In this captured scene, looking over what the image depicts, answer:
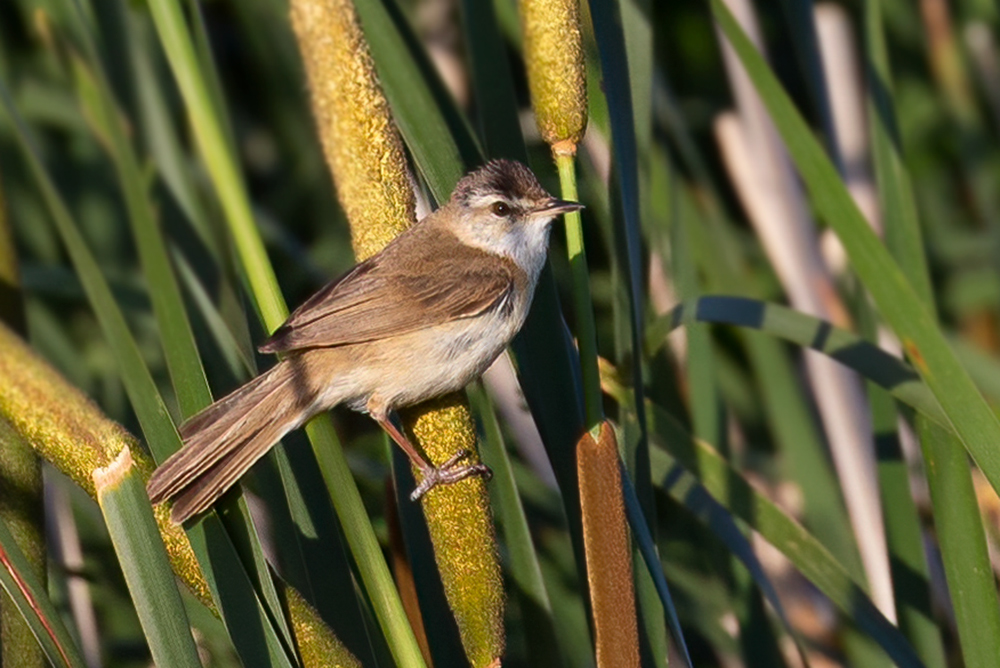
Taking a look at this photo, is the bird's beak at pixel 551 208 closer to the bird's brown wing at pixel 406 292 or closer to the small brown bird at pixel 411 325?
the small brown bird at pixel 411 325

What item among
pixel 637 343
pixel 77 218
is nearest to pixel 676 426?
pixel 637 343

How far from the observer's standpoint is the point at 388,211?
65.0 inches

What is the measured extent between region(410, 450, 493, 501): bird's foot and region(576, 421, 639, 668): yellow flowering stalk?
7.0 inches

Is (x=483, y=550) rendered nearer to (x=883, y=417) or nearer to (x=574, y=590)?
(x=574, y=590)

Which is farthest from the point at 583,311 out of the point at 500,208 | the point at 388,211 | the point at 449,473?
the point at 500,208

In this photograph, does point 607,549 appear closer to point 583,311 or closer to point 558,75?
point 583,311

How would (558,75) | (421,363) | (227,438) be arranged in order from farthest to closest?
(421,363), (227,438), (558,75)

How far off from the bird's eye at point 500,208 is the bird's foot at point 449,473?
2.39ft

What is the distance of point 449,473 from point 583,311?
0.29 metres

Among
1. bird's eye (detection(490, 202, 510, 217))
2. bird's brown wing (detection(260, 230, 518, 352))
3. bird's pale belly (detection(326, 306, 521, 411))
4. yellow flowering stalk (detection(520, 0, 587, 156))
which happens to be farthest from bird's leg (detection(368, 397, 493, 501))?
bird's eye (detection(490, 202, 510, 217))

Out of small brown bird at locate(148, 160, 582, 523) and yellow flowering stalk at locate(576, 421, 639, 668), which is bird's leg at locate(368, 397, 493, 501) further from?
yellow flowering stalk at locate(576, 421, 639, 668)

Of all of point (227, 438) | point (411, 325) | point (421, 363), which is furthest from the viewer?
point (411, 325)

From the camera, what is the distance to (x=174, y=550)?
1.39 metres

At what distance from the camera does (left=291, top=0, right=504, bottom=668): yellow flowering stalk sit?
4.55ft
